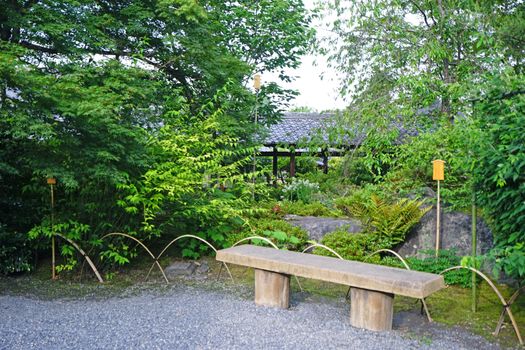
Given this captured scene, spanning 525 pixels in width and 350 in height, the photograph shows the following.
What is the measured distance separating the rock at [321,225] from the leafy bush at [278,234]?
0.25 meters

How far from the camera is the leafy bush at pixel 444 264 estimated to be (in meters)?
5.80

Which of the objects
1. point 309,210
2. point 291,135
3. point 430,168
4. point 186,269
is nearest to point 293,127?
point 291,135

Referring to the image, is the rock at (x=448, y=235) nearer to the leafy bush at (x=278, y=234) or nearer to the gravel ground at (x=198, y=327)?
the leafy bush at (x=278, y=234)

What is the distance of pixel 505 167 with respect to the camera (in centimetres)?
370

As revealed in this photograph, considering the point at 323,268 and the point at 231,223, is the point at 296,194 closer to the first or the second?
the point at 231,223

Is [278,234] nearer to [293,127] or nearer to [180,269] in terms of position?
[180,269]

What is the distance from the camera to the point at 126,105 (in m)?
6.11

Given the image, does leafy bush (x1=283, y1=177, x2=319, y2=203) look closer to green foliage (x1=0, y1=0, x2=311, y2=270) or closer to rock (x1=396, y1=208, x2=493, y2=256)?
green foliage (x1=0, y1=0, x2=311, y2=270)

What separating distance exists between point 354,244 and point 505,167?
321 centimetres

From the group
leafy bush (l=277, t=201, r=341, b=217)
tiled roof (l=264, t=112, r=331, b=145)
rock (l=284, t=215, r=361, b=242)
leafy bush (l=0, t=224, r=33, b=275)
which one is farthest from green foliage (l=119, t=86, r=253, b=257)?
tiled roof (l=264, t=112, r=331, b=145)

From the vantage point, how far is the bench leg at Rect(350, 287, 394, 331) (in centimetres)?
431

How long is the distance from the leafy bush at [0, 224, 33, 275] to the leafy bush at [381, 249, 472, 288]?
505 centimetres

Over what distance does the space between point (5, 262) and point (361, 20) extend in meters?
8.10

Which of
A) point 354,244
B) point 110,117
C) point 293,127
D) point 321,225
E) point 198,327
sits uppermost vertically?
point 293,127
